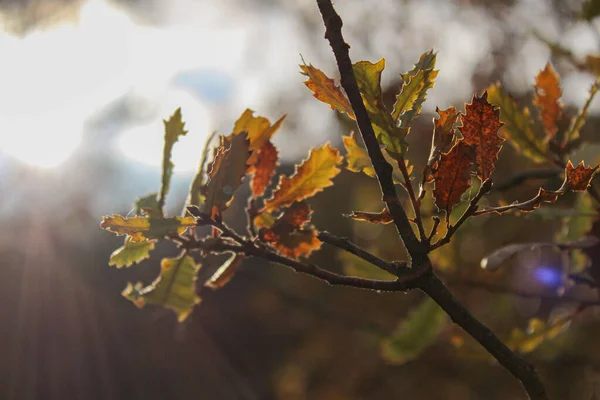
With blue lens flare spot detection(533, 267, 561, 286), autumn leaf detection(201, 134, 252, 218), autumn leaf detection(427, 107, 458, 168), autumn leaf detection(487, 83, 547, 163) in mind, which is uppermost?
blue lens flare spot detection(533, 267, 561, 286)

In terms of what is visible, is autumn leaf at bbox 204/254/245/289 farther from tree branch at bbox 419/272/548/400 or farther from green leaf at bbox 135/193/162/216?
tree branch at bbox 419/272/548/400

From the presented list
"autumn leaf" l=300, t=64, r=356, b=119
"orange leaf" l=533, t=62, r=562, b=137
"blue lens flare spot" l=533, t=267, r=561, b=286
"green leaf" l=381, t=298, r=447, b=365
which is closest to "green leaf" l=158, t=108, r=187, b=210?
"autumn leaf" l=300, t=64, r=356, b=119

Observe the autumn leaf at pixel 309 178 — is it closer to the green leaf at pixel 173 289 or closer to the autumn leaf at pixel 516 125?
the green leaf at pixel 173 289

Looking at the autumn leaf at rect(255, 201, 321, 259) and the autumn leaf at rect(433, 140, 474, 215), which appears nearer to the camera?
the autumn leaf at rect(433, 140, 474, 215)

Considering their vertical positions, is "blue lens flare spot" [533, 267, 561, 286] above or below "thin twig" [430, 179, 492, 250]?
above

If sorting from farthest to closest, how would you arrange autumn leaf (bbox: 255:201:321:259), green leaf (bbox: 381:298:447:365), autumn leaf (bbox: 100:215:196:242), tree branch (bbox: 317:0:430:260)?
green leaf (bbox: 381:298:447:365) < autumn leaf (bbox: 255:201:321:259) < autumn leaf (bbox: 100:215:196:242) < tree branch (bbox: 317:0:430:260)

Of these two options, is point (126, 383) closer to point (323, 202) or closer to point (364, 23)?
point (323, 202)

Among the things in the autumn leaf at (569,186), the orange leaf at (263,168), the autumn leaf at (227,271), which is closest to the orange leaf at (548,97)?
the autumn leaf at (569,186)

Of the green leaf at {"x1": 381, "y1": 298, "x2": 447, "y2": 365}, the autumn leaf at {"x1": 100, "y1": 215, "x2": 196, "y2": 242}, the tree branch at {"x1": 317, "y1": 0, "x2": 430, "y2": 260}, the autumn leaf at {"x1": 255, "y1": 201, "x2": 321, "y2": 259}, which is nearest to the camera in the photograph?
the tree branch at {"x1": 317, "y1": 0, "x2": 430, "y2": 260}

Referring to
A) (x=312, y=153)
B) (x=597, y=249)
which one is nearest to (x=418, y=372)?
(x=597, y=249)
